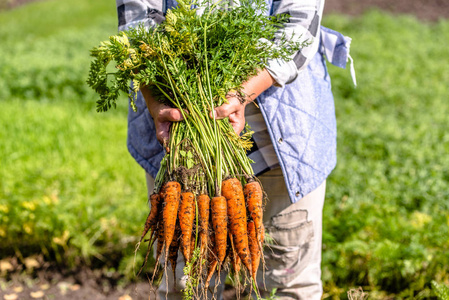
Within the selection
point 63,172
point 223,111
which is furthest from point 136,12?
point 63,172

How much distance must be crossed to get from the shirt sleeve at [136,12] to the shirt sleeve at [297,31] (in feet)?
1.54

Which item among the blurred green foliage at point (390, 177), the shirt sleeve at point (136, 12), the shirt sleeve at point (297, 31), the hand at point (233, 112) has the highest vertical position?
the shirt sleeve at point (136, 12)

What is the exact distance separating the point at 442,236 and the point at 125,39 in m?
2.28

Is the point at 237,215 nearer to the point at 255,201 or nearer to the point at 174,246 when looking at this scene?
the point at 255,201

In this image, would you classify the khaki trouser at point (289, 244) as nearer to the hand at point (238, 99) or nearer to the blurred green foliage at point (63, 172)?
the hand at point (238, 99)

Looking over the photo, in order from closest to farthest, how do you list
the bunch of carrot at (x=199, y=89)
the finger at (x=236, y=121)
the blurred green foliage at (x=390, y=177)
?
1. the bunch of carrot at (x=199, y=89)
2. the finger at (x=236, y=121)
3. the blurred green foliage at (x=390, y=177)

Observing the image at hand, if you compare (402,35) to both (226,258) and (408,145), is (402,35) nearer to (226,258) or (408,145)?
(408,145)

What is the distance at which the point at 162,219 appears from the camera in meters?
1.75

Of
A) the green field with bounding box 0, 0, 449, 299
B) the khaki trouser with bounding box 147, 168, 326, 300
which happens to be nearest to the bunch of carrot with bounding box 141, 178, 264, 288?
the khaki trouser with bounding box 147, 168, 326, 300

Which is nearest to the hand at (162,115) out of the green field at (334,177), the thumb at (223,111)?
the thumb at (223,111)

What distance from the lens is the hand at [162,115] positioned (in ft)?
5.27

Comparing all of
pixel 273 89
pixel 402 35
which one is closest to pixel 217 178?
pixel 273 89

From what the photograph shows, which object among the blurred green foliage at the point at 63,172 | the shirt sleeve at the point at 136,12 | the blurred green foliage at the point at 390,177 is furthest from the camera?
the blurred green foliage at the point at 63,172

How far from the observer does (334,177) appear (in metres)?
4.19
